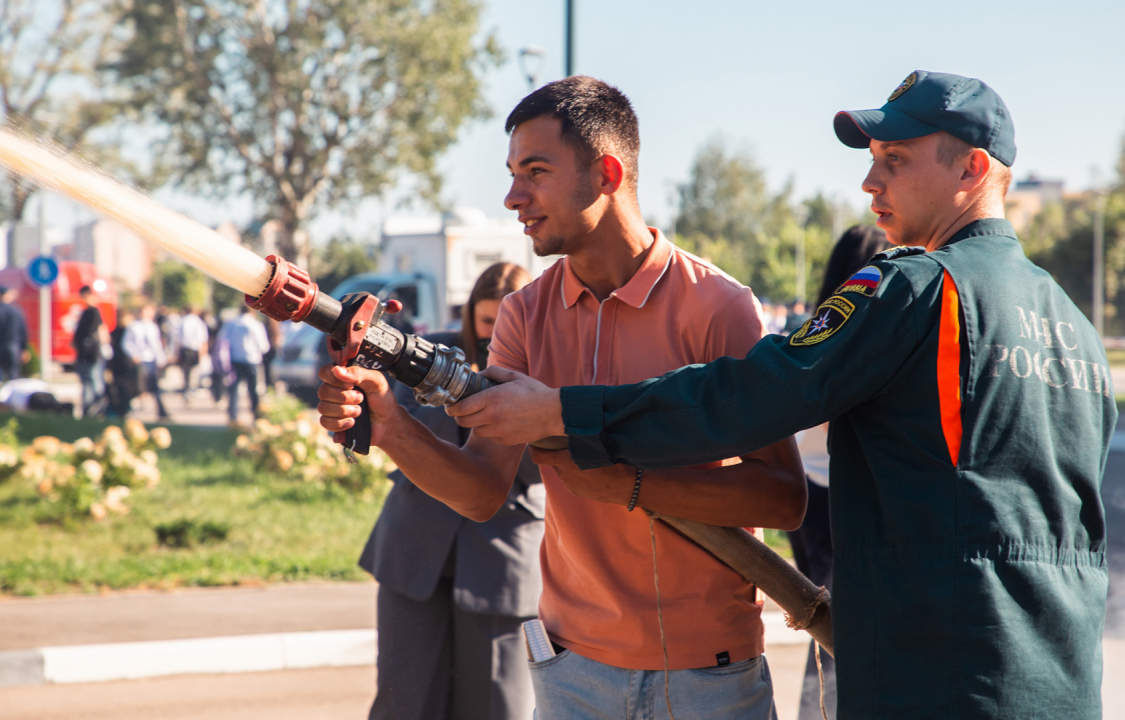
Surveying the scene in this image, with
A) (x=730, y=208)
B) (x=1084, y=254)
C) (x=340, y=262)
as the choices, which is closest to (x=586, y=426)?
(x=340, y=262)

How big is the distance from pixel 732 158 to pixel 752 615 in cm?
7996

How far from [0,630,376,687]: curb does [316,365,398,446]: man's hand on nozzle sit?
12.4 ft

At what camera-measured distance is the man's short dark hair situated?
2184 millimetres

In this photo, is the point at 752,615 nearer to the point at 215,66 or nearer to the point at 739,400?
the point at 739,400

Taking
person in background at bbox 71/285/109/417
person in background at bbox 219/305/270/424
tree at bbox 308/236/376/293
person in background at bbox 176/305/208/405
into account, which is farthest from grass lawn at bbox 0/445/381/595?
tree at bbox 308/236/376/293

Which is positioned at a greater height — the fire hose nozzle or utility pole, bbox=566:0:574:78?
utility pole, bbox=566:0:574:78

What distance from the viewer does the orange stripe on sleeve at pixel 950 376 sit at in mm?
1490

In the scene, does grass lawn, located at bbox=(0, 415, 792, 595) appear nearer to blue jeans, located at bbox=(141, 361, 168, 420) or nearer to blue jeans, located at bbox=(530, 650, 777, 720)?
blue jeans, located at bbox=(530, 650, 777, 720)

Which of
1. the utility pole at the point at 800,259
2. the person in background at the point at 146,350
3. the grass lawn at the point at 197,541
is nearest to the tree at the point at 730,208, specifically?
the utility pole at the point at 800,259

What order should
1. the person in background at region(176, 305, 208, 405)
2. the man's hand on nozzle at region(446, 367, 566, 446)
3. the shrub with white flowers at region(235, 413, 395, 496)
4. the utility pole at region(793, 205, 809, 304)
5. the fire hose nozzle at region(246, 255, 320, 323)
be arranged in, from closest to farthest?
the fire hose nozzle at region(246, 255, 320, 323) < the man's hand on nozzle at region(446, 367, 566, 446) < the shrub with white flowers at region(235, 413, 395, 496) < the person in background at region(176, 305, 208, 405) < the utility pole at region(793, 205, 809, 304)

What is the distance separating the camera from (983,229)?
1.68 metres

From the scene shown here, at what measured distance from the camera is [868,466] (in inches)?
64.2

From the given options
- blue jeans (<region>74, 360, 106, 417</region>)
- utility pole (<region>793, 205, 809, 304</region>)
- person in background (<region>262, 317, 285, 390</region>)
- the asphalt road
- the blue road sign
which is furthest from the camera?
utility pole (<region>793, 205, 809, 304</region>)

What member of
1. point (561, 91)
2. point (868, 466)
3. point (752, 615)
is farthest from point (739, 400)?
point (561, 91)
